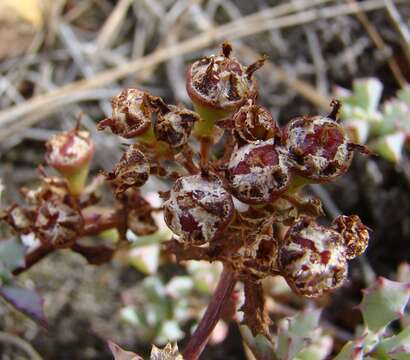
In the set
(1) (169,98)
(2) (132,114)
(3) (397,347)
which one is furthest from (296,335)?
(1) (169,98)

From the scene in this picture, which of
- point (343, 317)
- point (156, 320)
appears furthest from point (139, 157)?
point (343, 317)

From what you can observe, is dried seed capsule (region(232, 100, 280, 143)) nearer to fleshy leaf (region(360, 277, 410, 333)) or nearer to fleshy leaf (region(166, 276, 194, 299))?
fleshy leaf (region(360, 277, 410, 333))

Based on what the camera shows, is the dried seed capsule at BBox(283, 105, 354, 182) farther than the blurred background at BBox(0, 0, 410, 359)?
No

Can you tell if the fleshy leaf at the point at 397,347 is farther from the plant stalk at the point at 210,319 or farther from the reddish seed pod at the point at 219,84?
the reddish seed pod at the point at 219,84

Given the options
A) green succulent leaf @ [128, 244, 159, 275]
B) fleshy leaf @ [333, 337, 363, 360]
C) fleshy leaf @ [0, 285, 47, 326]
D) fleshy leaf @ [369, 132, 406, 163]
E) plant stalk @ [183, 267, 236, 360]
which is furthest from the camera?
fleshy leaf @ [369, 132, 406, 163]

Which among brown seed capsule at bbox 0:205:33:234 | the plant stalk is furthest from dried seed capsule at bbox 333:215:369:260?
brown seed capsule at bbox 0:205:33:234

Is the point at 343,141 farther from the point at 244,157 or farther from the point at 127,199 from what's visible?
the point at 127,199

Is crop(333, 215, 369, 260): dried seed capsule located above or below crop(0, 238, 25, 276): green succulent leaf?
above

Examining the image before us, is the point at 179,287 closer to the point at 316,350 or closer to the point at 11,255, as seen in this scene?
the point at 316,350

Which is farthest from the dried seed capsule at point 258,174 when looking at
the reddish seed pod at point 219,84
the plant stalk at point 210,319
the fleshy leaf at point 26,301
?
the fleshy leaf at point 26,301
